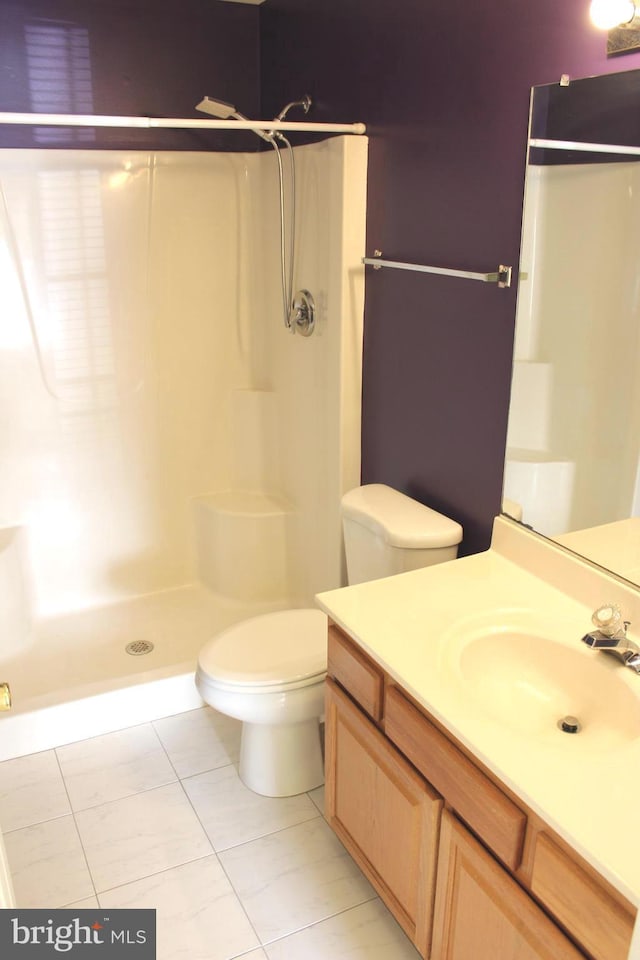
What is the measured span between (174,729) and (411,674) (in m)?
1.39

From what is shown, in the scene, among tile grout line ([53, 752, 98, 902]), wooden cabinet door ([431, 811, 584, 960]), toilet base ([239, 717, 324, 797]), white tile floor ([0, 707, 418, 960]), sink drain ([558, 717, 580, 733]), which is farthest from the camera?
toilet base ([239, 717, 324, 797])

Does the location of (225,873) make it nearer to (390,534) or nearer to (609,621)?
(390,534)

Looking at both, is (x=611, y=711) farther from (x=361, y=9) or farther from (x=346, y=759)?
(x=361, y=9)

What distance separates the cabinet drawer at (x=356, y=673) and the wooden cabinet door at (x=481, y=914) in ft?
0.93

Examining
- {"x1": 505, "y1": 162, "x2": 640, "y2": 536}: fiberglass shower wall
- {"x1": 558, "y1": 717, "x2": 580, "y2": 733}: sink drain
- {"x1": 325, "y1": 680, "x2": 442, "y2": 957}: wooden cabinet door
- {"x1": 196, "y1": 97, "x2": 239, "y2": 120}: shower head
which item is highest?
{"x1": 196, "y1": 97, "x2": 239, "y2": 120}: shower head

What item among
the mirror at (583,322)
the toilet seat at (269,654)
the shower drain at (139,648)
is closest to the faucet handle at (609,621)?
the mirror at (583,322)

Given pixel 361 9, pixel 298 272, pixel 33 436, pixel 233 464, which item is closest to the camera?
pixel 361 9

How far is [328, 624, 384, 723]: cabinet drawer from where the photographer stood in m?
1.70

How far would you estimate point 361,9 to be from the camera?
2.30 metres

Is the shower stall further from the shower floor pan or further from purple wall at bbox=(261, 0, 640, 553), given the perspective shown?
purple wall at bbox=(261, 0, 640, 553)

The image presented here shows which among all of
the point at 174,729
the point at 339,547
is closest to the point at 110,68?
the point at 339,547

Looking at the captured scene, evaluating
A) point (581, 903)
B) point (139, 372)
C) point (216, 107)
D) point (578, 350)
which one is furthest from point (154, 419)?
point (581, 903)

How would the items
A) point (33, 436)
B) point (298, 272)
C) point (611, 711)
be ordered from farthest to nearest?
1. point (33, 436)
2. point (298, 272)
3. point (611, 711)

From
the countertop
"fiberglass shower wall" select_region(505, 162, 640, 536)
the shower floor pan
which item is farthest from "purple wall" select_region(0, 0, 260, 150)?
the countertop
